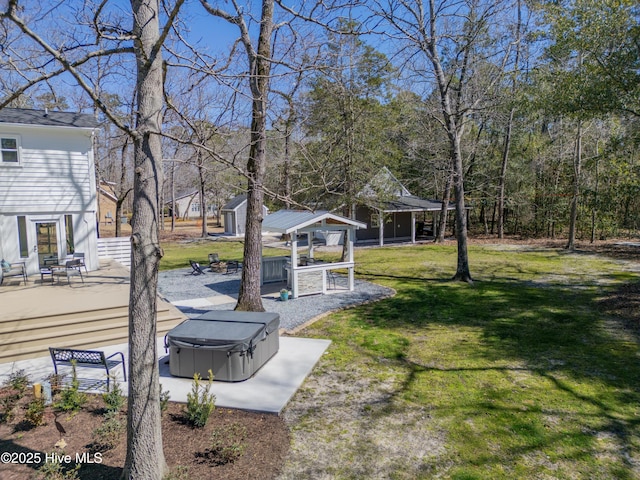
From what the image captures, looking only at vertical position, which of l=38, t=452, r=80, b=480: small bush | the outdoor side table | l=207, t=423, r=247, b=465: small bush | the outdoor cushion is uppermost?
the outdoor cushion

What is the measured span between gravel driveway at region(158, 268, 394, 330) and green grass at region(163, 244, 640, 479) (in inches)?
24.4

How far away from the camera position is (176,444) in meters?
4.68

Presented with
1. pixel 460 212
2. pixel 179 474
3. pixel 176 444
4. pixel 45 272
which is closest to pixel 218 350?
pixel 176 444

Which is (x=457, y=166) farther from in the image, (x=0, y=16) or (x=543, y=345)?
(x=0, y=16)

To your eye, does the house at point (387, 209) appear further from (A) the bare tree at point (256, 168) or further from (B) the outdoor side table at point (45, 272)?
(B) the outdoor side table at point (45, 272)

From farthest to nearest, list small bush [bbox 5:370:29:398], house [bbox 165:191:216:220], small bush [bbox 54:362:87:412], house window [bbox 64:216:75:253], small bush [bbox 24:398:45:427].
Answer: house [bbox 165:191:216:220]
house window [bbox 64:216:75:253]
small bush [bbox 5:370:29:398]
small bush [bbox 54:362:87:412]
small bush [bbox 24:398:45:427]

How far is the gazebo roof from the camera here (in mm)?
12008

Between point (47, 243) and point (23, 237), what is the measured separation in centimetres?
65

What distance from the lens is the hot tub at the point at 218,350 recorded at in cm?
632

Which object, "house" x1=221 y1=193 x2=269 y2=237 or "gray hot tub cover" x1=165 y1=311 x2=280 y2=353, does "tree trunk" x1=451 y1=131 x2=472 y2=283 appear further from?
"house" x1=221 y1=193 x2=269 y2=237

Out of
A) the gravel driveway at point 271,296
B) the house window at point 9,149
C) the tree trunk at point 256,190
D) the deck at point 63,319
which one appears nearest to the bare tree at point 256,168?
the tree trunk at point 256,190

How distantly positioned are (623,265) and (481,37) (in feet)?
36.5

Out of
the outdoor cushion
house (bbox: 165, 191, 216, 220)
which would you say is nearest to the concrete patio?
the outdoor cushion

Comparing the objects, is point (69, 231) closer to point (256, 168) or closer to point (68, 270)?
point (68, 270)
